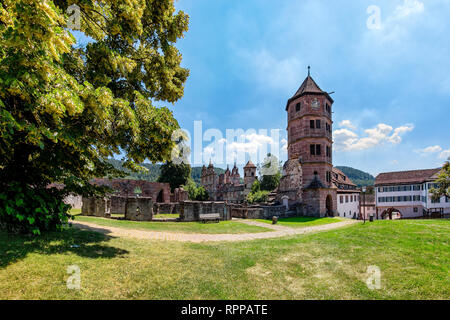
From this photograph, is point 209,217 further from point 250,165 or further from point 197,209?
point 250,165

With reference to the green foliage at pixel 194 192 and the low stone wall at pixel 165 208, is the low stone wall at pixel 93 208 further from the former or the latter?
the green foliage at pixel 194 192

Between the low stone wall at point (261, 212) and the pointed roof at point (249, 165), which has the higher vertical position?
the pointed roof at point (249, 165)

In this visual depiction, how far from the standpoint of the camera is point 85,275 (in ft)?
14.6

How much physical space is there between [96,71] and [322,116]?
25.7m

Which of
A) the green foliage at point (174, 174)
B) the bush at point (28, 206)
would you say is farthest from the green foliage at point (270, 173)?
the bush at point (28, 206)

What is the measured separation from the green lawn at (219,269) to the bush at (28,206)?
0.53 meters

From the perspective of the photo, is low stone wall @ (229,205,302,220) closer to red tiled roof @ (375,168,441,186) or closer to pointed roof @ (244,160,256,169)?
red tiled roof @ (375,168,441,186)

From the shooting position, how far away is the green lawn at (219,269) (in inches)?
162

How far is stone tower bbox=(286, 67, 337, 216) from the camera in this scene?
25.2 meters

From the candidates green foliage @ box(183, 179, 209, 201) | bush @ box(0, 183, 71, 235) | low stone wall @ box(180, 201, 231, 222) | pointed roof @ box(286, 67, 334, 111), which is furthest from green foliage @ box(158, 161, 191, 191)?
bush @ box(0, 183, 71, 235)

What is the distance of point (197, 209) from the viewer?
17.8 meters

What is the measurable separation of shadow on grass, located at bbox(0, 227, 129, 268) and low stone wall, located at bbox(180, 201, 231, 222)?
983cm

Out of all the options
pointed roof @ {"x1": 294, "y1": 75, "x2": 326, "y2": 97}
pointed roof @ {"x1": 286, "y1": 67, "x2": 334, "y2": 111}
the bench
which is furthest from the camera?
pointed roof @ {"x1": 294, "y1": 75, "x2": 326, "y2": 97}

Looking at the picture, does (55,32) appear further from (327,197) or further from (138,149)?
(327,197)
